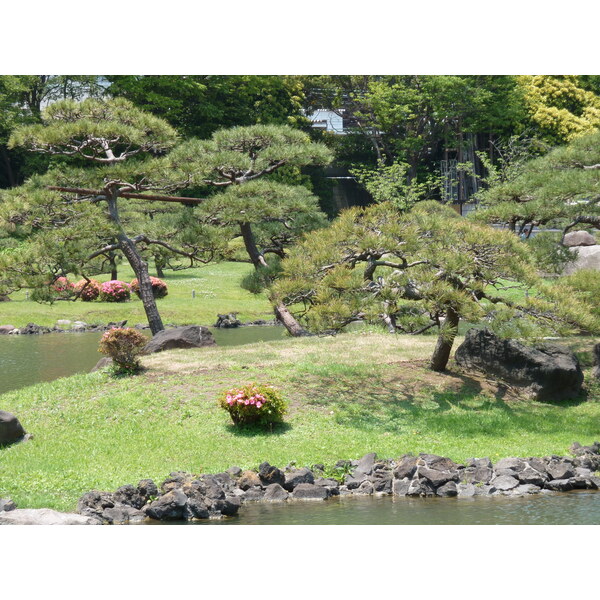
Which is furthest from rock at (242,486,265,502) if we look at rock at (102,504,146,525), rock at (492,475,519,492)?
rock at (492,475,519,492)

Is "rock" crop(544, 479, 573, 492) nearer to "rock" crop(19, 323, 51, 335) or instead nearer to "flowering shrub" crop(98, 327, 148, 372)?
"flowering shrub" crop(98, 327, 148, 372)

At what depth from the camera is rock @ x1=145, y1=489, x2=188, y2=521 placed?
8.88m

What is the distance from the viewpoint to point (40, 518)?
321 inches

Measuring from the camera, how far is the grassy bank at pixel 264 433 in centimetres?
1059

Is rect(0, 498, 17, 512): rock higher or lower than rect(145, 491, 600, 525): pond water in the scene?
higher

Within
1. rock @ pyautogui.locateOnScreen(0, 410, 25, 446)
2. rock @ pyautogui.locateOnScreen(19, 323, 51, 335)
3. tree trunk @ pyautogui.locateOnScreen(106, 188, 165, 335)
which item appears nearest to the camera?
rock @ pyautogui.locateOnScreen(0, 410, 25, 446)

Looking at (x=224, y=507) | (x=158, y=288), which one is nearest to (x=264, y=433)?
(x=224, y=507)

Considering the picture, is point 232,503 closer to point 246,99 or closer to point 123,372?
point 123,372

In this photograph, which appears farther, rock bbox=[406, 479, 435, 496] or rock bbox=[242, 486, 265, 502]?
rock bbox=[406, 479, 435, 496]

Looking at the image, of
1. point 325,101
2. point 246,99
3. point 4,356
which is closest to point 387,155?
point 325,101

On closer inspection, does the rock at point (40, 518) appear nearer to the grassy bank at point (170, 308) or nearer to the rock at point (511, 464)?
the rock at point (511, 464)

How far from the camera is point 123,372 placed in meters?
14.9

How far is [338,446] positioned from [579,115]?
120 feet

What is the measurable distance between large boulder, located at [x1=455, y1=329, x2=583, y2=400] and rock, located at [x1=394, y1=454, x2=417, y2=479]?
4.60 metres
